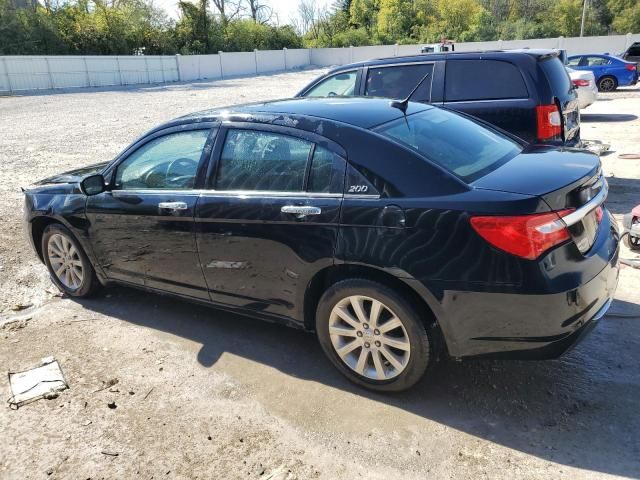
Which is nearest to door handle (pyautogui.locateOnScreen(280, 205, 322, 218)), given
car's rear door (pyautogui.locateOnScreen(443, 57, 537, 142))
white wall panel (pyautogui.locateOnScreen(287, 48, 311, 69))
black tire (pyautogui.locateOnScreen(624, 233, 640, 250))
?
black tire (pyautogui.locateOnScreen(624, 233, 640, 250))

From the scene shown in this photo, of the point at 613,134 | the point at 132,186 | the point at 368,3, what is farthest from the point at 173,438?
the point at 368,3

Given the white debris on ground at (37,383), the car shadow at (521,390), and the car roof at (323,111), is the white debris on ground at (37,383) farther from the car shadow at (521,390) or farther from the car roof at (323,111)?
the car roof at (323,111)

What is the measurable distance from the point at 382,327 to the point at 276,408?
0.80m

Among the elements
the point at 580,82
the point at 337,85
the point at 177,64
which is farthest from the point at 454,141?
the point at 177,64

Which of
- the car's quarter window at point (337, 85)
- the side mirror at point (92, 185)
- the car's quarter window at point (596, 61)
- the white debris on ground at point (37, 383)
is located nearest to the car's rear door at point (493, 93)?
the car's quarter window at point (337, 85)

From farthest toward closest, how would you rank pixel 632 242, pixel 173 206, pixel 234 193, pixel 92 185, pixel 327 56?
pixel 327 56
pixel 632 242
pixel 92 185
pixel 173 206
pixel 234 193

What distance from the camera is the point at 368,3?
258ft

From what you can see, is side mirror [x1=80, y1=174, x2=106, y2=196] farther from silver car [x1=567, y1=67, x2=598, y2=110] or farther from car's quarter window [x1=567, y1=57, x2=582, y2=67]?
car's quarter window [x1=567, y1=57, x2=582, y2=67]

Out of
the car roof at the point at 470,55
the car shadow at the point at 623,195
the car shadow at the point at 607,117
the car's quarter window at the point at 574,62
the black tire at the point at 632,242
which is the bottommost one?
the car shadow at the point at 607,117

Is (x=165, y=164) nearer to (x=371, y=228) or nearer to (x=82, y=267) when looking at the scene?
(x=82, y=267)

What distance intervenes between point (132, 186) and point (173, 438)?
2043 millimetres

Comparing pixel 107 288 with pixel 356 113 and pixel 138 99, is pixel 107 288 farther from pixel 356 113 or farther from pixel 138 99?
pixel 138 99

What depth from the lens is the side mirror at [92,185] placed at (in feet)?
13.9

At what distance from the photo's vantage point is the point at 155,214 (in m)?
3.96
